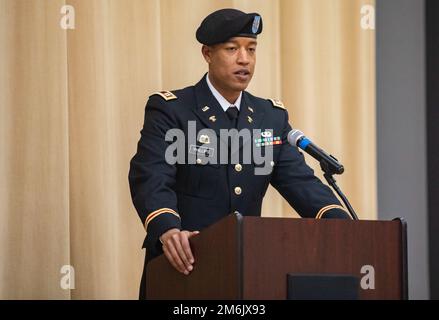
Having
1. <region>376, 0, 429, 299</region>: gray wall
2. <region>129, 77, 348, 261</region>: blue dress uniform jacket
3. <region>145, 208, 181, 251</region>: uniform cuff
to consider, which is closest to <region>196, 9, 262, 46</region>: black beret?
<region>129, 77, 348, 261</region>: blue dress uniform jacket

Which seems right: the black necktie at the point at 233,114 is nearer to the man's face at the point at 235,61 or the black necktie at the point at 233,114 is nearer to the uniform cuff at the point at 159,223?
the man's face at the point at 235,61

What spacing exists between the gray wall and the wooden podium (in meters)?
1.82

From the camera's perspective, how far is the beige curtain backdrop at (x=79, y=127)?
329cm

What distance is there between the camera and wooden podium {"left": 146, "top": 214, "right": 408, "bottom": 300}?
1.98m

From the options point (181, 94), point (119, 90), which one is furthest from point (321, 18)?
point (181, 94)

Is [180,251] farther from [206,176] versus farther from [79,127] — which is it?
[79,127]

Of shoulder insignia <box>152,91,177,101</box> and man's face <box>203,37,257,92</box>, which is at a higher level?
man's face <box>203,37,257,92</box>

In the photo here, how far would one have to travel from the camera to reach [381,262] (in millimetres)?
2152

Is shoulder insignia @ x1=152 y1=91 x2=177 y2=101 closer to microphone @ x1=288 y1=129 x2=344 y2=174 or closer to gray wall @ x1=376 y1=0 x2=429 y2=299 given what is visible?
microphone @ x1=288 y1=129 x2=344 y2=174

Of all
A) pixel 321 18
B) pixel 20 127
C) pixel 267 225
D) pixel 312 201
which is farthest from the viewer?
pixel 321 18

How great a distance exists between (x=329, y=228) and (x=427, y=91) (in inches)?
81.9

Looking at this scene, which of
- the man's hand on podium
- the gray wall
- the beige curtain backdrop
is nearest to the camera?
the man's hand on podium

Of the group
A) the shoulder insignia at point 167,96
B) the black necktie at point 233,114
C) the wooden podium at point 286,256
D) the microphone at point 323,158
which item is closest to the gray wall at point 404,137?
the black necktie at point 233,114

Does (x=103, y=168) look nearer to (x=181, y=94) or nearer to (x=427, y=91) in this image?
(x=181, y=94)
